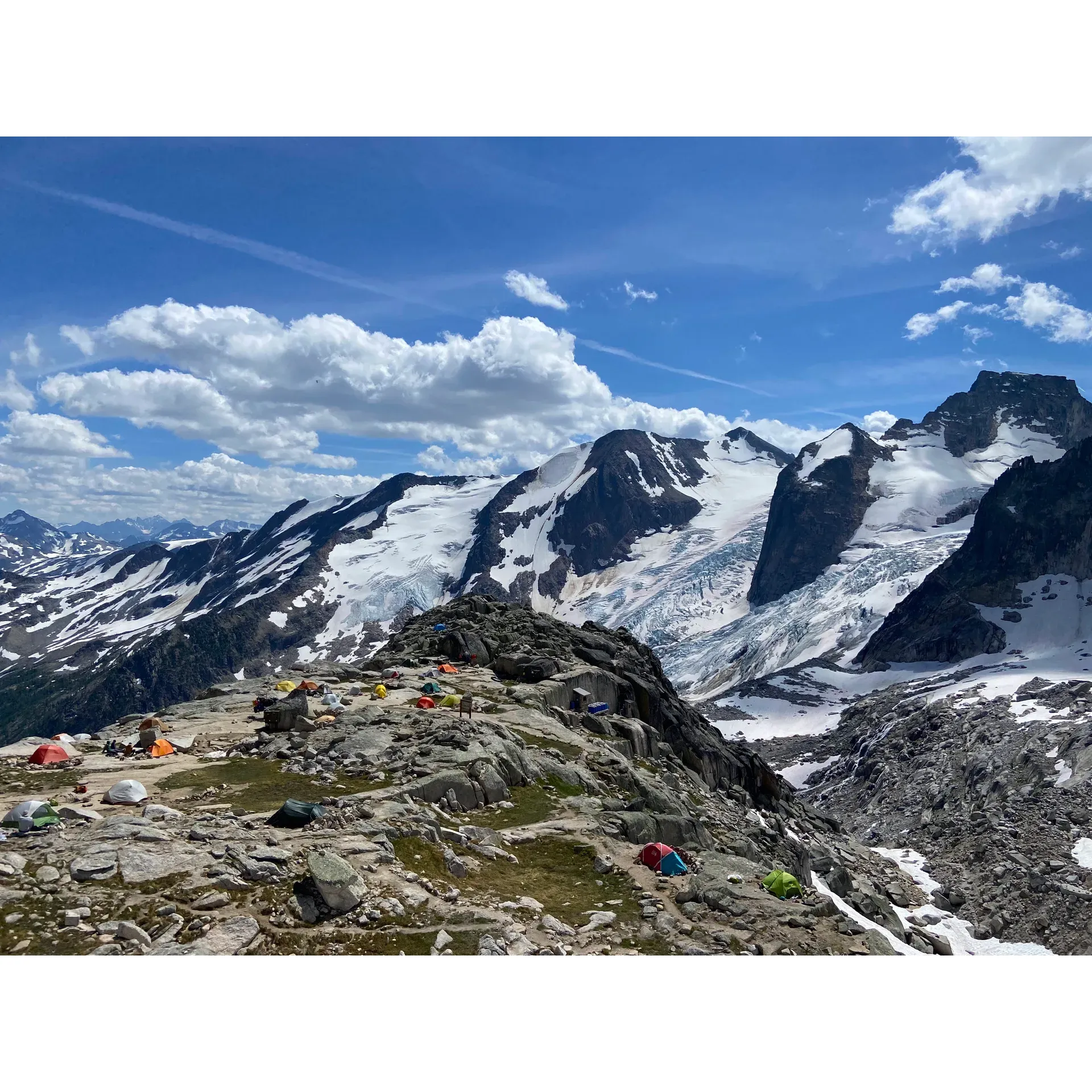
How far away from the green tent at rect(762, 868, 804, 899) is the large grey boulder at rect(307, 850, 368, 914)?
1273cm

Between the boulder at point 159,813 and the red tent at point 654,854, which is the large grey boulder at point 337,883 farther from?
the red tent at point 654,854

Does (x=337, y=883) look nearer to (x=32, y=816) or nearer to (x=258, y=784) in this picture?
(x=32, y=816)

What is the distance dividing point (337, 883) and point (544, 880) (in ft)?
22.6

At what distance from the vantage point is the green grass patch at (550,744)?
125 feet

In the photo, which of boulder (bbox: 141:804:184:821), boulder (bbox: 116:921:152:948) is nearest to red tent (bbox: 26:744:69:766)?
boulder (bbox: 141:804:184:821)

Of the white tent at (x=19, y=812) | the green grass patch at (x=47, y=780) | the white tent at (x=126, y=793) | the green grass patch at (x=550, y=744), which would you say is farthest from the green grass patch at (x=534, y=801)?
the green grass patch at (x=47, y=780)

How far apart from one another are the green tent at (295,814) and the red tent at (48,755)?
13.5 metres

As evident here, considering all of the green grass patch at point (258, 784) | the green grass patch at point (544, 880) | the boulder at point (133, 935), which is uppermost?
the boulder at point (133, 935)

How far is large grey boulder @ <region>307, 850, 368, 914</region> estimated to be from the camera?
59.2 feet

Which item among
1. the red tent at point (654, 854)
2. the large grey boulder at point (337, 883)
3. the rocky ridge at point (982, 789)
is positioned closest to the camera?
the large grey boulder at point (337, 883)

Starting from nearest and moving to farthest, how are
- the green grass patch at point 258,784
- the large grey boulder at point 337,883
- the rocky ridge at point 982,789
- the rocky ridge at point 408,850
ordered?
1. the rocky ridge at point 408,850
2. the large grey boulder at point 337,883
3. the green grass patch at point 258,784
4. the rocky ridge at point 982,789

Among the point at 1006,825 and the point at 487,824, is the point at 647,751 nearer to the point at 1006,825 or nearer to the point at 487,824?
the point at 487,824

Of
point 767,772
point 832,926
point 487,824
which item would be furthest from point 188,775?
point 767,772

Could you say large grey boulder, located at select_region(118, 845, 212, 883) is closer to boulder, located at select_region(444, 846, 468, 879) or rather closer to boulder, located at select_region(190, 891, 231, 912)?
boulder, located at select_region(190, 891, 231, 912)
